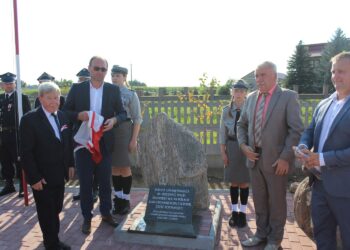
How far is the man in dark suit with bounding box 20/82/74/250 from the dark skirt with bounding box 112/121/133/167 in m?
1.10

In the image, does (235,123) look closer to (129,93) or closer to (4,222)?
(129,93)

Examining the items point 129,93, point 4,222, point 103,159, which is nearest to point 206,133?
point 129,93

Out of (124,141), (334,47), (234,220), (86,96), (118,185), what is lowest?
(234,220)

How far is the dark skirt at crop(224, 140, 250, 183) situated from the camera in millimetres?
4441

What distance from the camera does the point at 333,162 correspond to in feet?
8.89

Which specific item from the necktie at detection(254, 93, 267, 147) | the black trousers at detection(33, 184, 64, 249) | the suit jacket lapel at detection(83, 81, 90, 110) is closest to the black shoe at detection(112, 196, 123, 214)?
the black trousers at detection(33, 184, 64, 249)

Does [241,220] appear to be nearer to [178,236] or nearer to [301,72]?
[178,236]

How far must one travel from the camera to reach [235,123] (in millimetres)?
4434

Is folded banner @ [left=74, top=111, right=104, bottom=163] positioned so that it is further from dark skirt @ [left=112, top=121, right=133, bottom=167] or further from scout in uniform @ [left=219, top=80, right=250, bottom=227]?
scout in uniform @ [left=219, top=80, right=250, bottom=227]

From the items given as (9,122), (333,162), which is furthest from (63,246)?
(9,122)

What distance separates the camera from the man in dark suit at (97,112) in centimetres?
423

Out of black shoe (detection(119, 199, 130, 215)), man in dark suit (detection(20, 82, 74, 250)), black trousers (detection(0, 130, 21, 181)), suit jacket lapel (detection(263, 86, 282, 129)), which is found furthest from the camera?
black trousers (detection(0, 130, 21, 181))

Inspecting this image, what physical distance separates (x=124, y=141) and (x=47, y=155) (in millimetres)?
1466

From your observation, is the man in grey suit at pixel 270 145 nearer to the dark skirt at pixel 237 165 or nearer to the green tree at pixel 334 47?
the dark skirt at pixel 237 165
